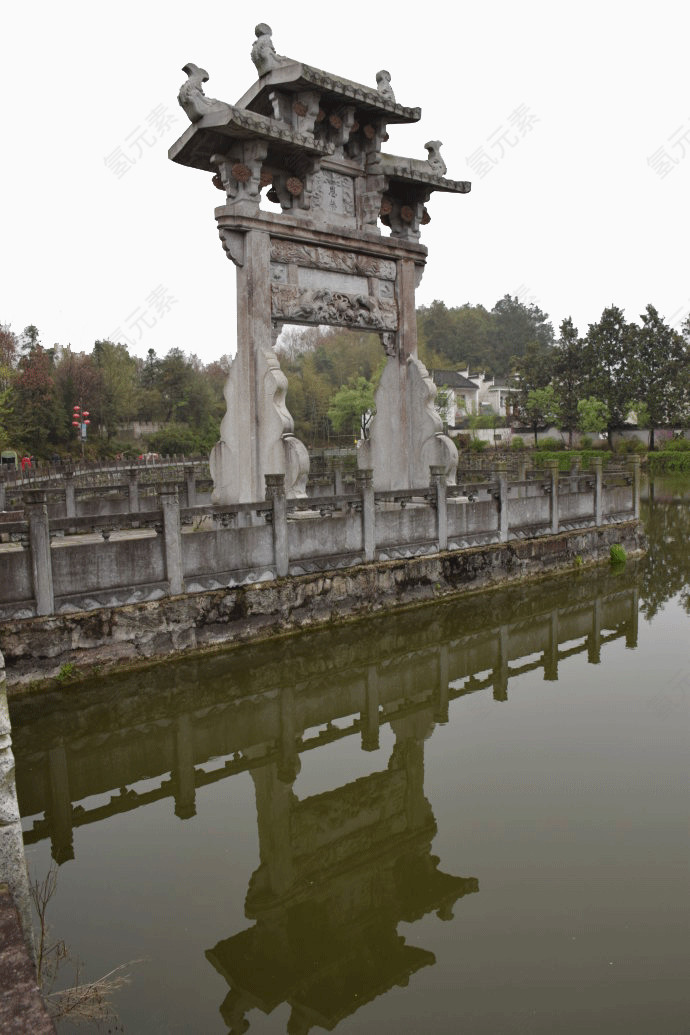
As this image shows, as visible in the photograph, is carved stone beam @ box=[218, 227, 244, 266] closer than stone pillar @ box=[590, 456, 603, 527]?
Yes

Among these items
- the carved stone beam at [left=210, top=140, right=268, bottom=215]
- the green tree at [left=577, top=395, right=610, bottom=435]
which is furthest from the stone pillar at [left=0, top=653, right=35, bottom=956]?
the green tree at [left=577, top=395, right=610, bottom=435]

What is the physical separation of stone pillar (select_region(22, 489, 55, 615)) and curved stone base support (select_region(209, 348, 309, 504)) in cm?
377

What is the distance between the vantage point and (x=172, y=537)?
8070mm

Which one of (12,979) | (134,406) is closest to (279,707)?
(12,979)

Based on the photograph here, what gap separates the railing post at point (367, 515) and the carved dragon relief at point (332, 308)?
274cm

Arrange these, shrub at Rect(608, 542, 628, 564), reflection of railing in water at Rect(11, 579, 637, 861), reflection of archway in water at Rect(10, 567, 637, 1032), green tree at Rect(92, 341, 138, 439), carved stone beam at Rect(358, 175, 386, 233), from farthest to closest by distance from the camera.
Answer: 1. green tree at Rect(92, 341, 138, 439)
2. shrub at Rect(608, 542, 628, 564)
3. carved stone beam at Rect(358, 175, 386, 233)
4. reflection of railing in water at Rect(11, 579, 637, 861)
5. reflection of archway in water at Rect(10, 567, 637, 1032)

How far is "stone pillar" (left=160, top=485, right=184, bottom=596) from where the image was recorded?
805cm

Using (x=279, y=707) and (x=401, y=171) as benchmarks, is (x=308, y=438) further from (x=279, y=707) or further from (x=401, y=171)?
(x=279, y=707)

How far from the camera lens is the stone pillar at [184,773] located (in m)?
5.35

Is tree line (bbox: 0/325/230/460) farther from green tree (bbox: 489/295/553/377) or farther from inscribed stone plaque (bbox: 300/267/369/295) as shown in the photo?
green tree (bbox: 489/295/553/377)

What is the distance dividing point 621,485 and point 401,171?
7.28m

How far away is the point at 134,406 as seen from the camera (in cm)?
5006

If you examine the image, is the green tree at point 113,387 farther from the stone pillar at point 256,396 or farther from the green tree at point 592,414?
the stone pillar at point 256,396

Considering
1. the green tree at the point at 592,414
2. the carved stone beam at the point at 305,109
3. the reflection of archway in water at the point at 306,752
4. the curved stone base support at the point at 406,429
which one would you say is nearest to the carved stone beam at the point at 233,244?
the carved stone beam at the point at 305,109
